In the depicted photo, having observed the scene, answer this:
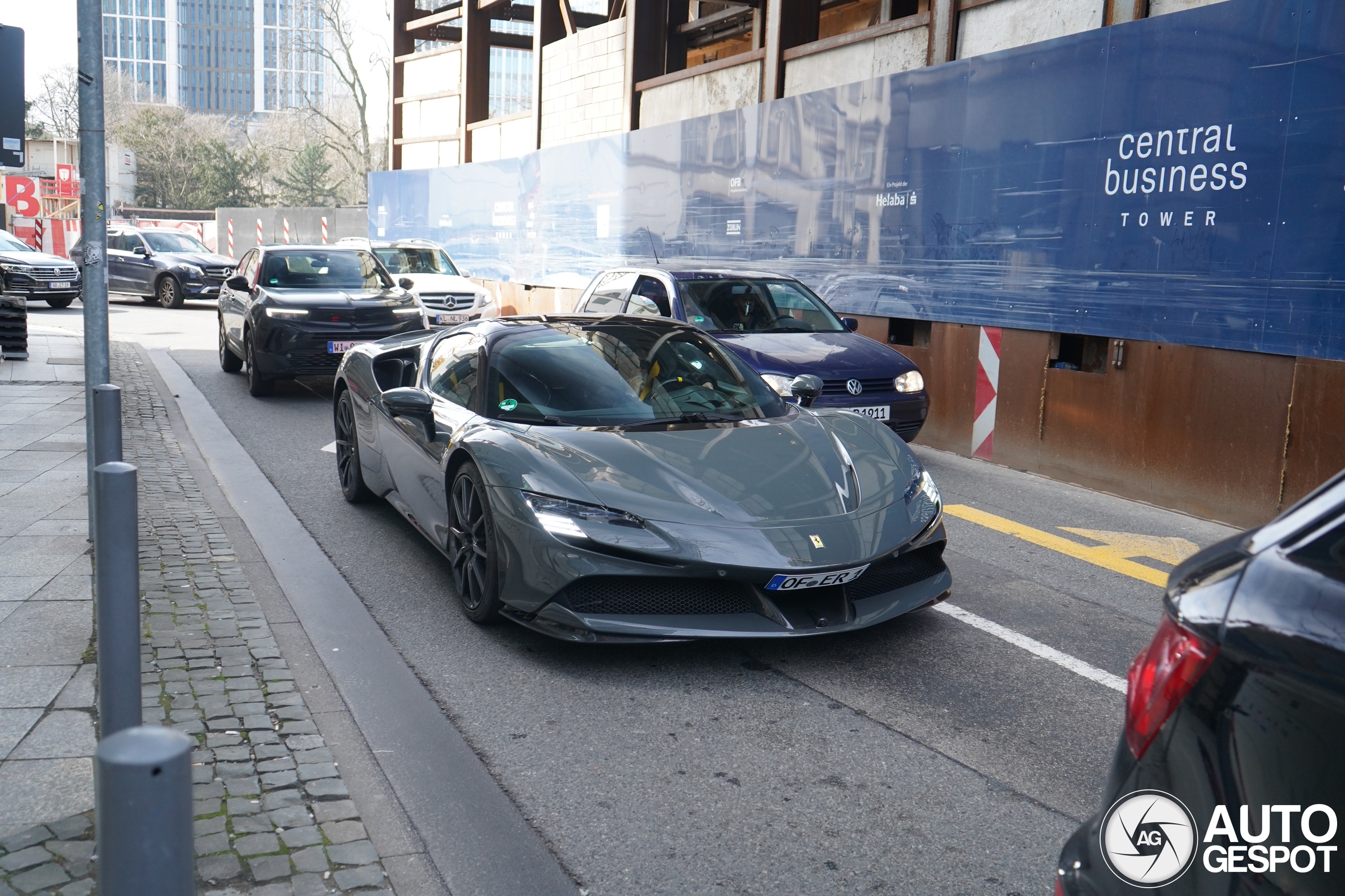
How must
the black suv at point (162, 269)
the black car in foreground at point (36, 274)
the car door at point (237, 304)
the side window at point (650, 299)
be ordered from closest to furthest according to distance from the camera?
the side window at point (650, 299) → the car door at point (237, 304) → the black car in foreground at point (36, 274) → the black suv at point (162, 269)

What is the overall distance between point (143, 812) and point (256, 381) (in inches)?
462

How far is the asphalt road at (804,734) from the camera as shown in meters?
3.18

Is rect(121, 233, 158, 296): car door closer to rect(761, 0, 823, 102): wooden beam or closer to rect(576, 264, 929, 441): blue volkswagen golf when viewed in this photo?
rect(761, 0, 823, 102): wooden beam

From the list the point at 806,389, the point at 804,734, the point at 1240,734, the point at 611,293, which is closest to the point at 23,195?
the point at 611,293

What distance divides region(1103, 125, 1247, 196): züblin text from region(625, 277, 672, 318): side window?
3.71 meters

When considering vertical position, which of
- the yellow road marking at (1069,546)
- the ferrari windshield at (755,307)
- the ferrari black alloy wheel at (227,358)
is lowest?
the yellow road marking at (1069,546)

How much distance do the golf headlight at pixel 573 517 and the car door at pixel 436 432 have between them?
1.06 metres

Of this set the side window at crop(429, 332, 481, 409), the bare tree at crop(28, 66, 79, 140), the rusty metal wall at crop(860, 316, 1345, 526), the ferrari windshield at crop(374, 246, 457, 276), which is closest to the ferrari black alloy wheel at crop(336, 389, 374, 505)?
the side window at crop(429, 332, 481, 409)

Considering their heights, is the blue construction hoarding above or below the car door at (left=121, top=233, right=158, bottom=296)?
above

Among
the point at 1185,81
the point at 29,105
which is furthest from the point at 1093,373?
the point at 29,105

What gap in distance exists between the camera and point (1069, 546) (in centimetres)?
710

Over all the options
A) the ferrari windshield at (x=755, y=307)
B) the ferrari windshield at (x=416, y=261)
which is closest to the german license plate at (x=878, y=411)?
the ferrari windshield at (x=755, y=307)

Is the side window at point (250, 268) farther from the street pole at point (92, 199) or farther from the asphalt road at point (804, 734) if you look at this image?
the asphalt road at point (804, 734)

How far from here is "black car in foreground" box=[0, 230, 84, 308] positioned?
23.9 meters
